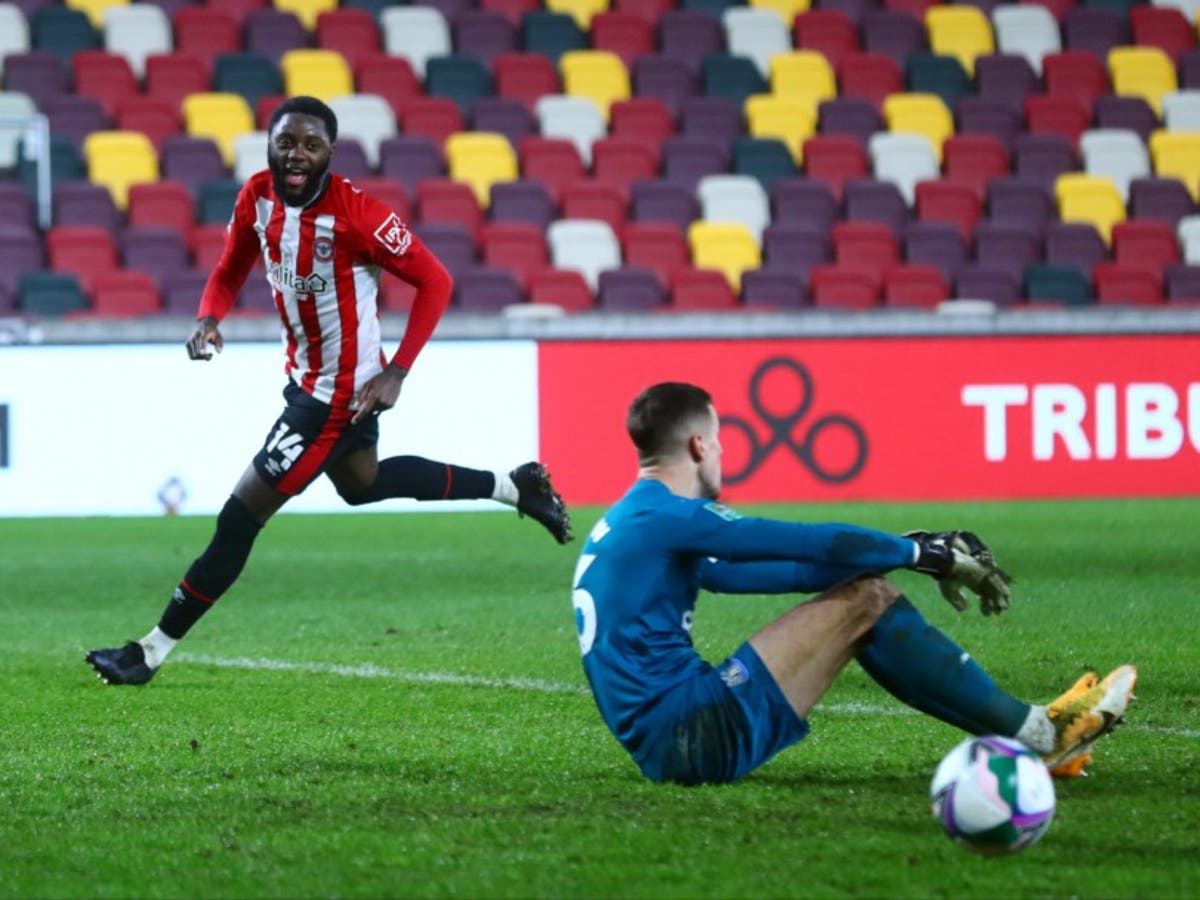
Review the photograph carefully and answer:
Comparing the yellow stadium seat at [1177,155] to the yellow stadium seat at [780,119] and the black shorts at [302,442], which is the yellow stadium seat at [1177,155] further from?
the black shorts at [302,442]

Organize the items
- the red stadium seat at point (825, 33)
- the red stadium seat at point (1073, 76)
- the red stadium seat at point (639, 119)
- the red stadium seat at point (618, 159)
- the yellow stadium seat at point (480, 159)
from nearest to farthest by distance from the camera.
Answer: the yellow stadium seat at point (480, 159) → the red stadium seat at point (618, 159) → the red stadium seat at point (639, 119) → the red stadium seat at point (1073, 76) → the red stadium seat at point (825, 33)

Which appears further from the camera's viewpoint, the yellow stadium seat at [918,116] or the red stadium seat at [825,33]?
the red stadium seat at [825,33]

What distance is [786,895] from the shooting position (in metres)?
3.45

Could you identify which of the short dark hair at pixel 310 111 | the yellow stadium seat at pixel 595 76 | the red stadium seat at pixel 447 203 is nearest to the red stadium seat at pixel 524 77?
the yellow stadium seat at pixel 595 76

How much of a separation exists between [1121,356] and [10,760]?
10642 mm

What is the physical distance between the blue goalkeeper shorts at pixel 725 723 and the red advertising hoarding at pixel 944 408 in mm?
9545

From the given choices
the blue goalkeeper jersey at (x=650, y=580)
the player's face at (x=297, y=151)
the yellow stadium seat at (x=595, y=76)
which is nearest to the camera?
the blue goalkeeper jersey at (x=650, y=580)

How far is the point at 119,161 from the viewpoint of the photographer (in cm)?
1711

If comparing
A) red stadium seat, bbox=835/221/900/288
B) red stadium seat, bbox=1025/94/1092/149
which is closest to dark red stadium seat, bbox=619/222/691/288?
red stadium seat, bbox=835/221/900/288

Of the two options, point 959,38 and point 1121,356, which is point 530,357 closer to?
point 1121,356

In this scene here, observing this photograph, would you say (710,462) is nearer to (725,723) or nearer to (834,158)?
(725,723)

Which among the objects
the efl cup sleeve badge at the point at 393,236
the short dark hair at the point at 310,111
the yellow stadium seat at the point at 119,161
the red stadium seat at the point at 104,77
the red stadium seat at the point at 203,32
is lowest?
the efl cup sleeve badge at the point at 393,236

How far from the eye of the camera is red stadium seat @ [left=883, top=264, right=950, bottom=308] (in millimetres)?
16578

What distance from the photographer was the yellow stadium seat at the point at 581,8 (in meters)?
19.8
